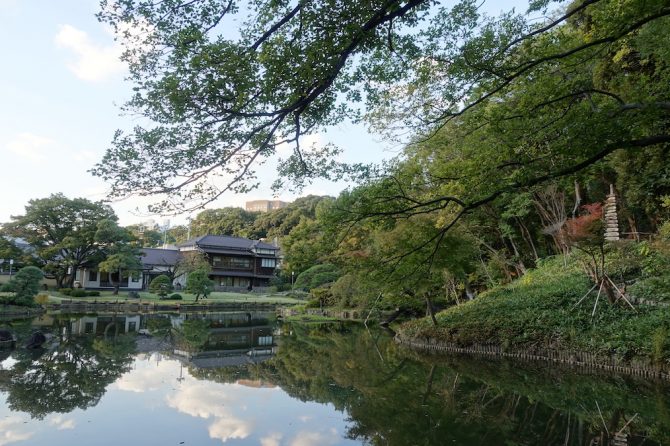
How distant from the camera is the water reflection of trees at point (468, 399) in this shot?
5488 mm

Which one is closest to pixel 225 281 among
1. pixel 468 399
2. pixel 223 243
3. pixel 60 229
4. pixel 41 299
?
pixel 223 243

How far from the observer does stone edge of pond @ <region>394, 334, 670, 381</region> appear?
8438 mm

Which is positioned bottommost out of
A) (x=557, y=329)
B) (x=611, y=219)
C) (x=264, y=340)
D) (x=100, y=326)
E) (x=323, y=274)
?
(x=264, y=340)

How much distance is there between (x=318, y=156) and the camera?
21.9 ft

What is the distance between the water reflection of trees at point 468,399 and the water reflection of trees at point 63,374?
324 centimetres

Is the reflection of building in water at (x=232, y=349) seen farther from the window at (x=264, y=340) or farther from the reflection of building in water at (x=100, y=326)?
the reflection of building in water at (x=100, y=326)

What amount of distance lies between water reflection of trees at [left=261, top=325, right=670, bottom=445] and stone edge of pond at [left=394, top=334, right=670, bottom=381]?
2.04 feet

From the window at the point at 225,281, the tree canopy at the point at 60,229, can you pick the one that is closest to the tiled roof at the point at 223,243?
the window at the point at 225,281

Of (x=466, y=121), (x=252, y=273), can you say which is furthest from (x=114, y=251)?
(x=466, y=121)

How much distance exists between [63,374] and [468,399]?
24.7 ft

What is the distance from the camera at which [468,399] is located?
7098mm

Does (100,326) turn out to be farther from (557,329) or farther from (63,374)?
(557,329)

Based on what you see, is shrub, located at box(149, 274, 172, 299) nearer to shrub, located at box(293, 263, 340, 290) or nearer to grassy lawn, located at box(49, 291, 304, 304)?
grassy lawn, located at box(49, 291, 304, 304)

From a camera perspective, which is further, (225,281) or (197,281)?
(225,281)
